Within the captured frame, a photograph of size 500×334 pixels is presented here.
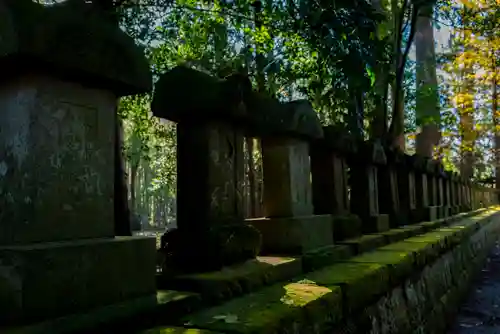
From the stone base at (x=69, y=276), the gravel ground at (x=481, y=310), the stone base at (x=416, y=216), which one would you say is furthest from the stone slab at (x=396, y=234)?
the stone base at (x=69, y=276)

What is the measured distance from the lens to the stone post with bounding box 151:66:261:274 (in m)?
2.36

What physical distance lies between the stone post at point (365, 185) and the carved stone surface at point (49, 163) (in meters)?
3.44

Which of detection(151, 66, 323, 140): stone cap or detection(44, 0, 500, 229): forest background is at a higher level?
detection(44, 0, 500, 229): forest background

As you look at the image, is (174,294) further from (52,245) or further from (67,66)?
(67,66)

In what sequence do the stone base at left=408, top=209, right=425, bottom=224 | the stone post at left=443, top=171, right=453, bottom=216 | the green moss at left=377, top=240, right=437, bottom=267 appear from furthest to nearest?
the stone post at left=443, top=171, right=453, bottom=216 < the stone base at left=408, top=209, right=425, bottom=224 < the green moss at left=377, top=240, right=437, bottom=267

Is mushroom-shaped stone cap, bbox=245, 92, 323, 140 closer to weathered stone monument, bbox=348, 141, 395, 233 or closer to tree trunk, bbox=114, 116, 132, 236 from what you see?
weathered stone monument, bbox=348, 141, 395, 233

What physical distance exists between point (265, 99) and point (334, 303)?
1.20 meters

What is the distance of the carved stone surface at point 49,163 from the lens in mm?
1559

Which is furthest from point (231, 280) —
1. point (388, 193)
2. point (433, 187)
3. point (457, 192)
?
point (457, 192)

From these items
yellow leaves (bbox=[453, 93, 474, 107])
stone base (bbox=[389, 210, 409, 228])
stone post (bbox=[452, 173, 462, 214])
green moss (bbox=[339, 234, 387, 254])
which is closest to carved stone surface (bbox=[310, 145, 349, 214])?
green moss (bbox=[339, 234, 387, 254])

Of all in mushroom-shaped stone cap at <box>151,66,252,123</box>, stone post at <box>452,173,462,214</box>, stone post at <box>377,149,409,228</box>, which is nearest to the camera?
mushroom-shaped stone cap at <box>151,66,252,123</box>

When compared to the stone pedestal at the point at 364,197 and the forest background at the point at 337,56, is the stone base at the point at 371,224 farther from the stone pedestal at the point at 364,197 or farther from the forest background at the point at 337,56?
the forest background at the point at 337,56

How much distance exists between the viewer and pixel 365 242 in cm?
397

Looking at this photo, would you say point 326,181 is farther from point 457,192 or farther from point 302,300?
point 457,192
